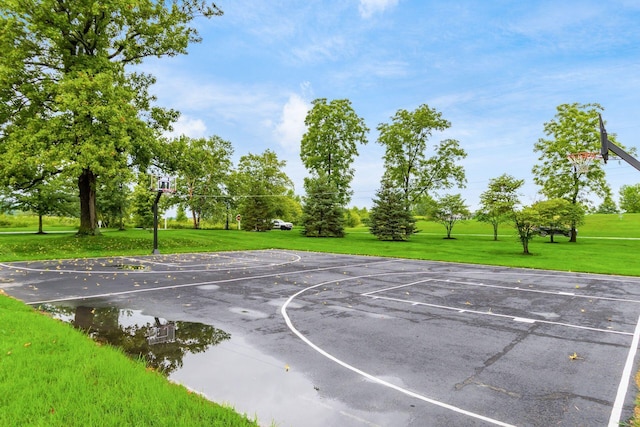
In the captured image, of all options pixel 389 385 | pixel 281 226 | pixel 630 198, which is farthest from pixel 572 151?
pixel 630 198

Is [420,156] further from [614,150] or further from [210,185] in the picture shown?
[614,150]

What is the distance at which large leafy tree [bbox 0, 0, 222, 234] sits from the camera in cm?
2073

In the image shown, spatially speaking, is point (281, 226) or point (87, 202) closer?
point (87, 202)

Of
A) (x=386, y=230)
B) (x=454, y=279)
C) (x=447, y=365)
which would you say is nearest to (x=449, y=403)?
(x=447, y=365)

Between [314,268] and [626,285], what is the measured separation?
12.6m

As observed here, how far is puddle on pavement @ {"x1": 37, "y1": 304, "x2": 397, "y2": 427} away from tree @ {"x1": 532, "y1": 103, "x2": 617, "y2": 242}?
41.0m

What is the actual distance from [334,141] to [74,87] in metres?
29.7

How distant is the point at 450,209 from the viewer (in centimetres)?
4175

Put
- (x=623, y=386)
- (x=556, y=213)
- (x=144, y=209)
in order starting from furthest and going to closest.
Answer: (x=144, y=209) → (x=556, y=213) → (x=623, y=386)

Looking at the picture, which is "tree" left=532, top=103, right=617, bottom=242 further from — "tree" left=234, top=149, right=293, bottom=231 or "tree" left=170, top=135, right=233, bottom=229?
"tree" left=170, top=135, right=233, bottom=229

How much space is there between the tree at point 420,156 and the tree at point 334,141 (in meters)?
4.94

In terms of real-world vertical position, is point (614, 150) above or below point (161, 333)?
above

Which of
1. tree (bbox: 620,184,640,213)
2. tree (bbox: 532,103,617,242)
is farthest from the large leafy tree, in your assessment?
tree (bbox: 620,184,640,213)

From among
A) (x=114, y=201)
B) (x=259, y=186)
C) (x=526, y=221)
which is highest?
(x=259, y=186)
